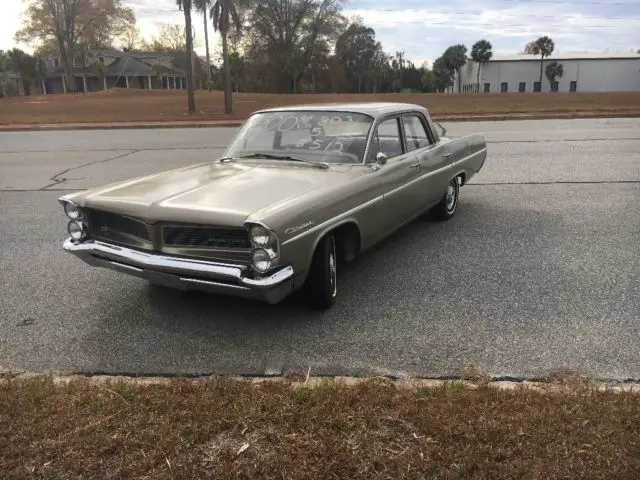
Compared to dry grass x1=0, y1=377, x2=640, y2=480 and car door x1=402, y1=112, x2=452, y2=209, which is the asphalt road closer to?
dry grass x1=0, y1=377, x2=640, y2=480

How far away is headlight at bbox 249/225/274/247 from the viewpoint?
11.2 feet

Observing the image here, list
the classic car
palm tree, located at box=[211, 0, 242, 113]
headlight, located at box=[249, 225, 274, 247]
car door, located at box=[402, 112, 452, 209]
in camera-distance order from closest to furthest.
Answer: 1. headlight, located at box=[249, 225, 274, 247]
2. the classic car
3. car door, located at box=[402, 112, 452, 209]
4. palm tree, located at box=[211, 0, 242, 113]

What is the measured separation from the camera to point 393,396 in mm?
2941

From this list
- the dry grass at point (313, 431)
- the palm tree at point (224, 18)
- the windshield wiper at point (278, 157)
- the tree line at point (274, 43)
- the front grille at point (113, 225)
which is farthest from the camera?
the tree line at point (274, 43)

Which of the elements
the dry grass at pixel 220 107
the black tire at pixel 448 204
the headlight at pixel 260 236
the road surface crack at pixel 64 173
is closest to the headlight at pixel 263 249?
the headlight at pixel 260 236

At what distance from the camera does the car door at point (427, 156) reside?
5559 millimetres

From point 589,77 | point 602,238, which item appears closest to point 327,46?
point 589,77

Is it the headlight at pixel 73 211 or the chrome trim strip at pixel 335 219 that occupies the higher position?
the headlight at pixel 73 211

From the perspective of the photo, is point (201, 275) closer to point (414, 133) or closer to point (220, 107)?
point (414, 133)

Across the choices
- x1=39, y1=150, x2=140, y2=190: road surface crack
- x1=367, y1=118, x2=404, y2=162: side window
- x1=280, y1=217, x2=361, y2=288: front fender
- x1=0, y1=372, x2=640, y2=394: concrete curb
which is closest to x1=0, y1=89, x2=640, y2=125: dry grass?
x1=39, y1=150, x2=140, y2=190: road surface crack

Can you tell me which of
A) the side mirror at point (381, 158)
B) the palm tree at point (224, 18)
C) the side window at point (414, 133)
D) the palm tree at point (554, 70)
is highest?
the palm tree at point (224, 18)

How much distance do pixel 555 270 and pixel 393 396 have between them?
8.65 ft

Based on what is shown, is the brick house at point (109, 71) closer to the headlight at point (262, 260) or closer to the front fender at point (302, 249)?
the front fender at point (302, 249)

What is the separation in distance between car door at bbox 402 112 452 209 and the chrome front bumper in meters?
2.44
